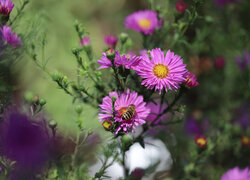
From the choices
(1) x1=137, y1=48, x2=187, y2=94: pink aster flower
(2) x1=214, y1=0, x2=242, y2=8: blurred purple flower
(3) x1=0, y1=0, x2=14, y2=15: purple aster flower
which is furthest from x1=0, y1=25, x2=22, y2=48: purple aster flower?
(2) x1=214, y1=0, x2=242, y2=8: blurred purple flower

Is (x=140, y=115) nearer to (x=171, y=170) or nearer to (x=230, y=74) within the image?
(x=171, y=170)

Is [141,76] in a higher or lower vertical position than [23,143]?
higher

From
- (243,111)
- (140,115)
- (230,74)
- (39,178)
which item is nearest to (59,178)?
(39,178)

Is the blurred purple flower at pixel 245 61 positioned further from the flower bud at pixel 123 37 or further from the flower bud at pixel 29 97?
the flower bud at pixel 29 97

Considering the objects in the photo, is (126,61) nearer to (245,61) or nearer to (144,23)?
(144,23)

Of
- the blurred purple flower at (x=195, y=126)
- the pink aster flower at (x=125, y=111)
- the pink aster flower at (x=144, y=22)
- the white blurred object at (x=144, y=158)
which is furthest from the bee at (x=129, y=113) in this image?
the blurred purple flower at (x=195, y=126)

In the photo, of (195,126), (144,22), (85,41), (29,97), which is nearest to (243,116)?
(195,126)
